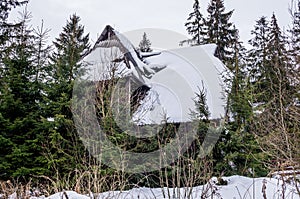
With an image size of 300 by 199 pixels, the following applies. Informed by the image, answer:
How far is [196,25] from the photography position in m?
22.7

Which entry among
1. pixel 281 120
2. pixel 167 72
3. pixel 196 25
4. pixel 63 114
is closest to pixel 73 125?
pixel 63 114

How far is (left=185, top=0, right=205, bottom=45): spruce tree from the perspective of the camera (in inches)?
A: 885

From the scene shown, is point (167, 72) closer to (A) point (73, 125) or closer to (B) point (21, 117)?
Answer: (A) point (73, 125)

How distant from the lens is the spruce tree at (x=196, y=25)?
73.8 ft

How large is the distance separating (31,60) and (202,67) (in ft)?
26.3

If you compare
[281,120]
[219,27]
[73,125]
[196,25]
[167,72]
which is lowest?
[73,125]

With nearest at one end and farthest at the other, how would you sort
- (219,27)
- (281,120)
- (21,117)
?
(281,120) → (21,117) → (219,27)

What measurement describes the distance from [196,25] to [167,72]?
10329 mm

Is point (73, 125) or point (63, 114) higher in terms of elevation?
point (63, 114)

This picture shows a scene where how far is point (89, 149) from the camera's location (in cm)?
731

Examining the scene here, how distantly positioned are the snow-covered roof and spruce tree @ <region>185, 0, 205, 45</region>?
20.8ft

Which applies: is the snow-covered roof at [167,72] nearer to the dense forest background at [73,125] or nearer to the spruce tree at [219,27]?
the dense forest background at [73,125]

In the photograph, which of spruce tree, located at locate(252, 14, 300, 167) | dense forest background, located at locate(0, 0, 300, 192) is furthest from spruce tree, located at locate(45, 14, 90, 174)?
spruce tree, located at locate(252, 14, 300, 167)

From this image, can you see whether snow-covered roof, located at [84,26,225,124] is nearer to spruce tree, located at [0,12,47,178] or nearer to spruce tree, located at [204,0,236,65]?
spruce tree, located at [0,12,47,178]
